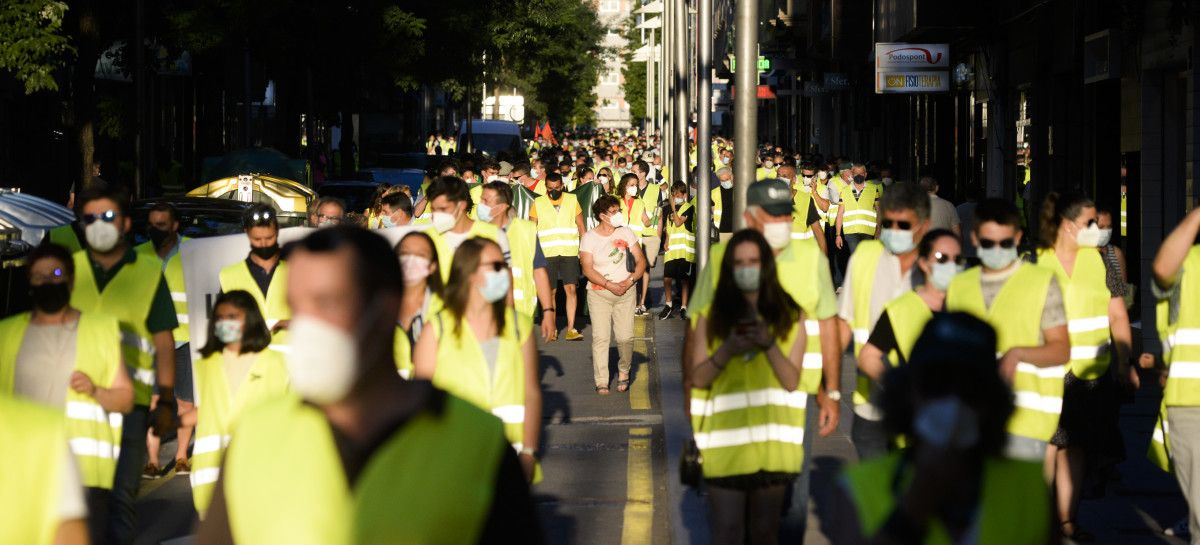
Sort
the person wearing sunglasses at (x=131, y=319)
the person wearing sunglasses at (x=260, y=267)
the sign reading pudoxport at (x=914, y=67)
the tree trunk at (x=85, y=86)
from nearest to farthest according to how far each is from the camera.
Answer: the person wearing sunglasses at (x=131, y=319) → the person wearing sunglasses at (x=260, y=267) → the tree trunk at (x=85, y=86) → the sign reading pudoxport at (x=914, y=67)

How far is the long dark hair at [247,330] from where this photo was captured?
813 cm

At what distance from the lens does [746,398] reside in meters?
6.83

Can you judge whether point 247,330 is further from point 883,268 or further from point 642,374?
point 642,374

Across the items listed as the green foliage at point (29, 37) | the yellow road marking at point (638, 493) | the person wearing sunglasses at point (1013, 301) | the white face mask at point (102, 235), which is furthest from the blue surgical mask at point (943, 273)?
the green foliage at point (29, 37)

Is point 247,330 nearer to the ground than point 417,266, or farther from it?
nearer to the ground

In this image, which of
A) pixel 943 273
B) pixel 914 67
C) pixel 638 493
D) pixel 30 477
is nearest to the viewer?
pixel 30 477

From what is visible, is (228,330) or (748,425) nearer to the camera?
(748,425)

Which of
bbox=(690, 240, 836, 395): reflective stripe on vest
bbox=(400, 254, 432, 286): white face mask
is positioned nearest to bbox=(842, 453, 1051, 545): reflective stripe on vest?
bbox=(690, 240, 836, 395): reflective stripe on vest

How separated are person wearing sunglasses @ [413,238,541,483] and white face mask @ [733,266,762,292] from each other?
2.82 feet

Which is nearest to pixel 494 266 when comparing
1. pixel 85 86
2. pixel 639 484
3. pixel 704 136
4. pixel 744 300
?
pixel 744 300

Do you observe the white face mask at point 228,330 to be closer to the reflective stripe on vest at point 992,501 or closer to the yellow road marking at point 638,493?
the yellow road marking at point 638,493

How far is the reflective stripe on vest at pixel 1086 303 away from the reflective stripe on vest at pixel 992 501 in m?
4.74

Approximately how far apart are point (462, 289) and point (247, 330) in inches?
53.3

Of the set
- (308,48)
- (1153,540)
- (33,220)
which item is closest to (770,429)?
(1153,540)
